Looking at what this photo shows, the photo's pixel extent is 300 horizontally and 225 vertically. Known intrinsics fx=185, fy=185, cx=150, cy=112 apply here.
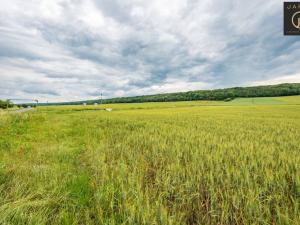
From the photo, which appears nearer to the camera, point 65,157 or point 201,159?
point 201,159

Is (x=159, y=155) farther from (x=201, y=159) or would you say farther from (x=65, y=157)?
(x=65, y=157)

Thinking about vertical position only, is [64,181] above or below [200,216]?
above

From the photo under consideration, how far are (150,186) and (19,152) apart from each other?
5.45 meters

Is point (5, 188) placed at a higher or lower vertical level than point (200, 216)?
higher

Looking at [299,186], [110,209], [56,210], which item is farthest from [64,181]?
[299,186]

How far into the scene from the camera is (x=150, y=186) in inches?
148

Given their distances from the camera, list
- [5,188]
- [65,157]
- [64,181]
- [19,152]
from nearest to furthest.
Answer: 1. [5,188]
2. [64,181]
3. [65,157]
4. [19,152]

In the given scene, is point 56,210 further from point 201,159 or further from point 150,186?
point 201,159

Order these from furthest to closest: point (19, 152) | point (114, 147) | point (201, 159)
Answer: point (114, 147), point (19, 152), point (201, 159)

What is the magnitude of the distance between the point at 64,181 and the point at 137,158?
7.45 feet

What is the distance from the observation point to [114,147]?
24.2 feet

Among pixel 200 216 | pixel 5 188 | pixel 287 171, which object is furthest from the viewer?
pixel 287 171

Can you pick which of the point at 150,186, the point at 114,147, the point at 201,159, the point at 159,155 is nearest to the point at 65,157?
the point at 114,147

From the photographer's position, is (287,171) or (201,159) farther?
(201,159)
